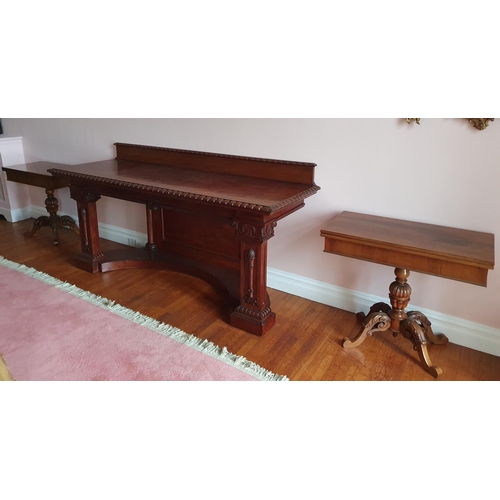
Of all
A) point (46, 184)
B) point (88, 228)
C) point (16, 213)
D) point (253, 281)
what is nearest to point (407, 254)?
point (253, 281)

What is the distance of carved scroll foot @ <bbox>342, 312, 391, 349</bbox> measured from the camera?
7.50 feet

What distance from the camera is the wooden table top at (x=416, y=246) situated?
6.18ft

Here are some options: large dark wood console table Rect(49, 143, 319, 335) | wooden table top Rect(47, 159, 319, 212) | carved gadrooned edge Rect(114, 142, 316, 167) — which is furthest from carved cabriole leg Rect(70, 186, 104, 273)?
carved gadrooned edge Rect(114, 142, 316, 167)

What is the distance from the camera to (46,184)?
3605mm

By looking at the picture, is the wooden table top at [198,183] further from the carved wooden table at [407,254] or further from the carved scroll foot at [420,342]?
the carved scroll foot at [420,342]

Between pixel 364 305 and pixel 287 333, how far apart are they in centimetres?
54

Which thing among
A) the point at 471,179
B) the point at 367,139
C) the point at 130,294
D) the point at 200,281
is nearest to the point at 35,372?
the point at 130,294

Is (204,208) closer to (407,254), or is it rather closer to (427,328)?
(407,254)

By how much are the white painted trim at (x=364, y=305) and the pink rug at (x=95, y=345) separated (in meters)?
0.81

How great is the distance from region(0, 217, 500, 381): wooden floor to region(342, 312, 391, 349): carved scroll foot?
0.04m

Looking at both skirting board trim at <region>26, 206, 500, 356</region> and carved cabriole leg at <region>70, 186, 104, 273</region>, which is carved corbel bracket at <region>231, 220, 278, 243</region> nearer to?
skirting board trim at <region>26, 206, 500, 356</region>

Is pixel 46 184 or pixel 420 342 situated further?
pixel 46 184

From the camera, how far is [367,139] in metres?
2.39

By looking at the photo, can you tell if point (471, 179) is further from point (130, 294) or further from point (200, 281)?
point (130, 294)
